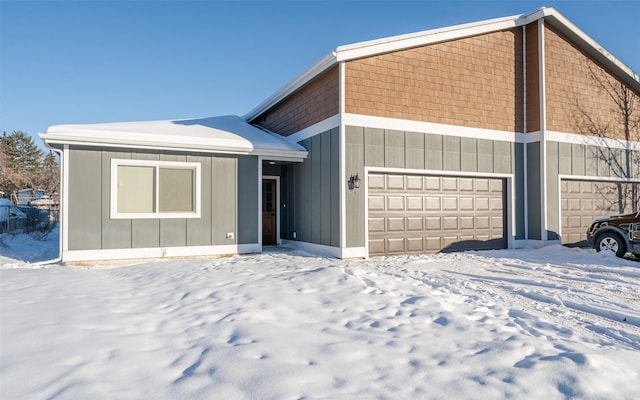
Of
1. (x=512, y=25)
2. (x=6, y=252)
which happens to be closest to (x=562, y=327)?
(x=512, y=25)

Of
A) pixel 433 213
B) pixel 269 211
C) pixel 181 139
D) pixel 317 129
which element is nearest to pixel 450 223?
pixel 433 213

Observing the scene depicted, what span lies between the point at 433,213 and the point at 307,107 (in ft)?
13.8

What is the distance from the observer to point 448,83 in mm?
9336

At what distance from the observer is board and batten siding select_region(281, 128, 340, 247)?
8.33 m

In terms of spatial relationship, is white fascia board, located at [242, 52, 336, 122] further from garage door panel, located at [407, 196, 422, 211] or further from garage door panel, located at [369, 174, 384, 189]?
garage door panel, located at [407, 196, 422, 211]

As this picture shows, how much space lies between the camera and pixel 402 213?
8.81 meters

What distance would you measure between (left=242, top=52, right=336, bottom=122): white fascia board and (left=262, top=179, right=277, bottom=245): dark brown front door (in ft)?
8.32

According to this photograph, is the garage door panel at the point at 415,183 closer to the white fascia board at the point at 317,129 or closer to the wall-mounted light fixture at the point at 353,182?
the wall-mounted light fixture at the point at 353,182

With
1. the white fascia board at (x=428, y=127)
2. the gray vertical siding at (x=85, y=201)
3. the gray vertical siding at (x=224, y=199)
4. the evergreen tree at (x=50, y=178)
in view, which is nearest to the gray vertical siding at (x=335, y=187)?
the white fascia board at (x=428, y=127)

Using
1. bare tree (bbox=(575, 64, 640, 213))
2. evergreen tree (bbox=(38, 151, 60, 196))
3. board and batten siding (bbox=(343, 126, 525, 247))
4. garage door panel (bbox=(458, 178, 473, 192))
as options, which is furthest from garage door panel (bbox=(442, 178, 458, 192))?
evergreen tree (bbox=(38, 151, 60, 196))

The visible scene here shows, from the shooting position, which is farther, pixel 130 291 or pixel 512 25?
pixel 512 25

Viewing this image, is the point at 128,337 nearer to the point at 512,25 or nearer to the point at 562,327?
the point at 562,327

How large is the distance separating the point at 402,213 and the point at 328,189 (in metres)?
1.86

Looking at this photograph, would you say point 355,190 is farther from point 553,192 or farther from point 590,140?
point 590,140
